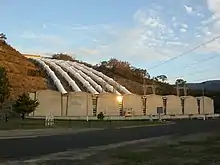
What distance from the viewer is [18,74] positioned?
91.2 m

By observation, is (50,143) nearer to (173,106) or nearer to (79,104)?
(79,104)

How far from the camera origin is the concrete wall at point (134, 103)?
98.1 metres

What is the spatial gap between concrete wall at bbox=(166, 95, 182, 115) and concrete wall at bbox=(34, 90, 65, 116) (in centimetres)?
3241

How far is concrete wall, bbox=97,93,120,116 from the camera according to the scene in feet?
306

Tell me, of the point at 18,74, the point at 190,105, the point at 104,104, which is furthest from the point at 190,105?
the point at 18,74

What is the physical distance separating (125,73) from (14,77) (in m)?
81.8

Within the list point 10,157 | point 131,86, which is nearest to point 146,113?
point 131,86

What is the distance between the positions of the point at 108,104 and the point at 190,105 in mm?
28854

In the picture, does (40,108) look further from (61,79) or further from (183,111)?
(183,111)

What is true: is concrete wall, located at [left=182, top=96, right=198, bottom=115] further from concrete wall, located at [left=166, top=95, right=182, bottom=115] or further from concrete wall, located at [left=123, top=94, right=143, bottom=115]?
concrete wall, located at [left=123, top=94, right=143, bottom=115]

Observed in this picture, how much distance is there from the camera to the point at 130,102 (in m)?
98.7

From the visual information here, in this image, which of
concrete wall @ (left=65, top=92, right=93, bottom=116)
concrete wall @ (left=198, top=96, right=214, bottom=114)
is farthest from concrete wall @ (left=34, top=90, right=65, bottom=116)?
concrete wall @ (left=198, top=96, right=214, bottom=114)

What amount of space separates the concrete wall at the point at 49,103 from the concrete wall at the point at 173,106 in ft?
106

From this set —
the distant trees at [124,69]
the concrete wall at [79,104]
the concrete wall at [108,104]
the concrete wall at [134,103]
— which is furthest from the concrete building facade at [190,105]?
the distant trees at [124,69]
